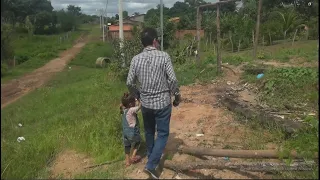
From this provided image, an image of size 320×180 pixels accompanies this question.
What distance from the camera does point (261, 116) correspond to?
5.73 m

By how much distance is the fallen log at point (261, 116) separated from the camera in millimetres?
5059

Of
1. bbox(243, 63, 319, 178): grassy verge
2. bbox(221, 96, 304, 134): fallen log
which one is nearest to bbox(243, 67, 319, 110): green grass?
bbox(243, 63, 319, 178): grassy verge

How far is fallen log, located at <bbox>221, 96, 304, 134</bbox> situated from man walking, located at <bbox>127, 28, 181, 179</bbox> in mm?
1924

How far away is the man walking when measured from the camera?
4.03m

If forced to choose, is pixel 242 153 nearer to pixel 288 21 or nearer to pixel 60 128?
pixel 60 128

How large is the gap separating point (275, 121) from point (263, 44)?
1786cm

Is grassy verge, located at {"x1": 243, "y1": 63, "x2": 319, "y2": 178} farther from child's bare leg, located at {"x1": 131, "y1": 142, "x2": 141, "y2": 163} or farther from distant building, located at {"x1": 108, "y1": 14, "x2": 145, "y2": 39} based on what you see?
distant building, located at {"x1": 108, "y1": 14, "x2": 145, "y2": 39}

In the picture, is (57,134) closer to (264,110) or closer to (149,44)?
(149,44)

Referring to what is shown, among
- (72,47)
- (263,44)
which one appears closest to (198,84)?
(263,44)

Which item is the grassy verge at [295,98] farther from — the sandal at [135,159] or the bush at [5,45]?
the bush at [5,45]

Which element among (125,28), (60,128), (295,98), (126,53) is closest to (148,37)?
(60,128)

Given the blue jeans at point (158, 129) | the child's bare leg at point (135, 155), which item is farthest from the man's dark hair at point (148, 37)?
the child's bare leg at point (135, 155)

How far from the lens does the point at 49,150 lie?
5.68m

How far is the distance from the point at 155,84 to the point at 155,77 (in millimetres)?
79
